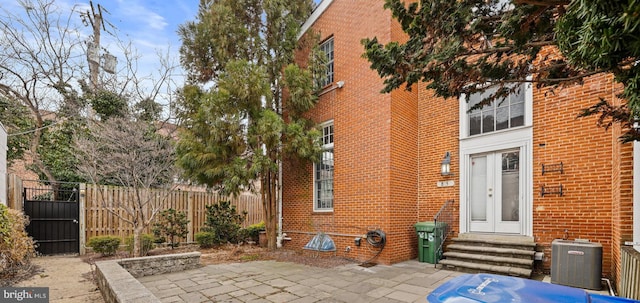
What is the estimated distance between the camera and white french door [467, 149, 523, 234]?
6176 mm

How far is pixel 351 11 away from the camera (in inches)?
310

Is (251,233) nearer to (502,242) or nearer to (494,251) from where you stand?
(494,251)

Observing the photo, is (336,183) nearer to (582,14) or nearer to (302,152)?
(302,152)

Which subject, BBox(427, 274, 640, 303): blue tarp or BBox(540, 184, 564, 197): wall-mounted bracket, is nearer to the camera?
BBox(427, 274, 640, 303): blue tarp

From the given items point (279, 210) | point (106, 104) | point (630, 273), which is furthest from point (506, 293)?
point (106, 104)

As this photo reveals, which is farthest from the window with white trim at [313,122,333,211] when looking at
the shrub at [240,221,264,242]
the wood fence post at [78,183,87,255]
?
the wood fence post at [78,183,87,255]

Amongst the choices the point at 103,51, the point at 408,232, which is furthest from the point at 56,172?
the point at 408,232

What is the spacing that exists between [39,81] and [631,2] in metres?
15.5

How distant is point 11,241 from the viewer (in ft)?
17.3

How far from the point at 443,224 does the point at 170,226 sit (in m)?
7.67

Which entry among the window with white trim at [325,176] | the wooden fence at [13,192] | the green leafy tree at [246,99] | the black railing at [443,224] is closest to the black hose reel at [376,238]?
the black railing at [443,224]

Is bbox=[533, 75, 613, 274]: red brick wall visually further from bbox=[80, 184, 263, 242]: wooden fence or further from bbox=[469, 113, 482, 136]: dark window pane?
bbox=[80, 184, 263, 242]: wooden fence

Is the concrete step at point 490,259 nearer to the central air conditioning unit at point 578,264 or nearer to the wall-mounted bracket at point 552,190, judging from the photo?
the central air conditioning unit at point 578,264

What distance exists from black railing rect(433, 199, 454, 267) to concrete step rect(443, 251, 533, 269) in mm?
238
